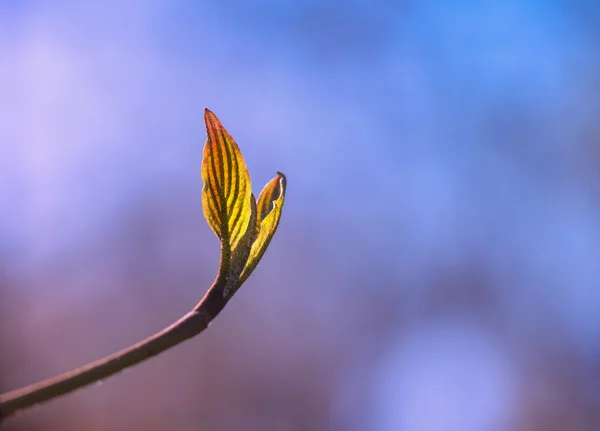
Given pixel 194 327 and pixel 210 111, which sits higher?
pixel 210 111

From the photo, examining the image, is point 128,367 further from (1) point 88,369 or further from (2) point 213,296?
(2) point 213,296

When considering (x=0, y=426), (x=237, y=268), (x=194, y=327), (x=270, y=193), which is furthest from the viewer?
(x=270, y=193)

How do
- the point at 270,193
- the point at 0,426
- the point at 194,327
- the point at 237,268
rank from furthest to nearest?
the point at 270,193
the point at 237,268
the point at 194,327
the point at 0,426

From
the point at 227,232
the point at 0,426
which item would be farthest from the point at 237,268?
the point at 0,426

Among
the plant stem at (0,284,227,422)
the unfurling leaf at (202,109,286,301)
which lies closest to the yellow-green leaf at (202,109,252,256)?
the unfurling leaf at (202,109,286,301)

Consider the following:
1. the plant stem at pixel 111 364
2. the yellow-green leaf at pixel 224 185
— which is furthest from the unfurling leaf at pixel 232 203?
the plant stem at pixel 111 364

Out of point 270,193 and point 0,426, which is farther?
point 270,193

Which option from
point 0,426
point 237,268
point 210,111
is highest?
point 210,111

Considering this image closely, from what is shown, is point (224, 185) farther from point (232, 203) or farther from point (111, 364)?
point (111, 364)
